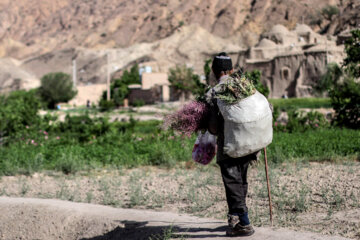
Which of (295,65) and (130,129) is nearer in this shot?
(130,129)

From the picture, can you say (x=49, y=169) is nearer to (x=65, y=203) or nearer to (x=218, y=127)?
(x=65, y=203)

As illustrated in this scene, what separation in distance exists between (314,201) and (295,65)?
33.5 metres

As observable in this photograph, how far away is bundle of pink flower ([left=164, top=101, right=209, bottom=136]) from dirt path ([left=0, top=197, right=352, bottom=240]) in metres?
0.85

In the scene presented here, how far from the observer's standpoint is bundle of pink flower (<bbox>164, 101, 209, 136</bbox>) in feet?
12.3

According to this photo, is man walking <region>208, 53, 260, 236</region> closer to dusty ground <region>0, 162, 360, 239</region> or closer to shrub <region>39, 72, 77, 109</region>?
dusty ground <region>0, 162, 360, 239</region>

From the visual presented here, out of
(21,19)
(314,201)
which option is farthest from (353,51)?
(21,19)

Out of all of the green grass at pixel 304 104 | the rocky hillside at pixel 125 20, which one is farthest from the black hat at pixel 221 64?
the rocky hillside at pixel 125 20

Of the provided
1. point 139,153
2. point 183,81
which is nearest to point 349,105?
point 139,153

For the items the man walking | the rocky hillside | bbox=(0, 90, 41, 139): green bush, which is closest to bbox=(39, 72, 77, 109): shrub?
the rocky hillside

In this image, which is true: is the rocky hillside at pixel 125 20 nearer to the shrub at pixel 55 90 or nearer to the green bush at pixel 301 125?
the shrub at pixel 55 90

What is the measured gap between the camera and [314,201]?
517 centimetres

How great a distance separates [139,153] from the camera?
9.50 metres

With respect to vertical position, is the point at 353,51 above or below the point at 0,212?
above

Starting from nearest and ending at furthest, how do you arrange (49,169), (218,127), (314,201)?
(218,127) → (314,201) → (49,169)
